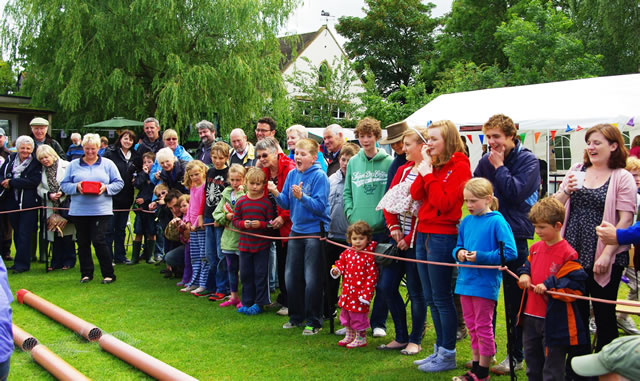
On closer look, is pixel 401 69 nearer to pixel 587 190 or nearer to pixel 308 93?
pixel 308 93

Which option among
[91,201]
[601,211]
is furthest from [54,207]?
[601,211]

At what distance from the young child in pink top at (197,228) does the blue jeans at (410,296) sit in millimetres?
3433

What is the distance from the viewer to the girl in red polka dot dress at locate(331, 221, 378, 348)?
5797 millimetres

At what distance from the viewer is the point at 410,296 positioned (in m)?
5.54

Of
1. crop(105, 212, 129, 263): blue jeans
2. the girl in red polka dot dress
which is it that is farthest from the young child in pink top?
the girl in red polka dot dress

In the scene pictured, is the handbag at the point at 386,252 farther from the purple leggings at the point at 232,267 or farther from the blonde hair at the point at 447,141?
the purple leggings at the point at 232,267

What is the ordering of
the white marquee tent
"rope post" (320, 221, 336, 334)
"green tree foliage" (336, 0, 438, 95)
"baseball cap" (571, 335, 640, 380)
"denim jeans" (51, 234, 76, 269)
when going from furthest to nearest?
"green tree foliage" (336, 0, 438, 95)
the white marquee tent
"denim jeans" (51, 234, 76, 269)
"rope post" (320, 221, 336, 334)
"baseball cap" (571, 335, 640, 380)

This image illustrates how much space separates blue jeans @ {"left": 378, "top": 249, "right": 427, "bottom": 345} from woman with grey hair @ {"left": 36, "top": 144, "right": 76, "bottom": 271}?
660cm

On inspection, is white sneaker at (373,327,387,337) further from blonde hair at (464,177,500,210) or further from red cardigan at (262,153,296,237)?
blonde hair at (464,177,500,210)

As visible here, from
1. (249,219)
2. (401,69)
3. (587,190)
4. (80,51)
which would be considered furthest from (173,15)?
(401,69)

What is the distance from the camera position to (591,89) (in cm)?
1505

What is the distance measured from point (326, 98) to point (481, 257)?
3394 centimetres

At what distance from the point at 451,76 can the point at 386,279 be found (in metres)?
30.2

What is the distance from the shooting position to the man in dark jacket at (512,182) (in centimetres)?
482
